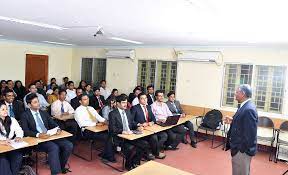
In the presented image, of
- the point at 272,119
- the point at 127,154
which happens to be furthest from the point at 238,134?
the point at 272,119

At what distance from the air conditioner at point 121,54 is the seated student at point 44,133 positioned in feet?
14.9

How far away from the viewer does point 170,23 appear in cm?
402

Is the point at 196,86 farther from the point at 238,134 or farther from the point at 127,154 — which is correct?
the point at 238,134

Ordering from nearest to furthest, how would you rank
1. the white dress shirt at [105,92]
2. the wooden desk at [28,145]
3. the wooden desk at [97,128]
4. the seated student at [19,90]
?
the wooden desk at [28,145] → the wooden desk at [97,128] → the seated student at [19,90] → the white dress shirt at [105,92]

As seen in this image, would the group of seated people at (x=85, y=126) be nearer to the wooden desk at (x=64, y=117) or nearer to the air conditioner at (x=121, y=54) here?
the wooden desk at (x=64, y=117)

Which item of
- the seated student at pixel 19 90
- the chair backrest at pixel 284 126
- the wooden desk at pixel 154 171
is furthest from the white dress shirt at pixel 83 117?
the chair backrest at pixel 284 126

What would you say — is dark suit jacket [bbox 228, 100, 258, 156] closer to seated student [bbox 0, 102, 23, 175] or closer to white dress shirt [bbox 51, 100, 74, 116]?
seated student [bbox 0, 102, 23, 175]

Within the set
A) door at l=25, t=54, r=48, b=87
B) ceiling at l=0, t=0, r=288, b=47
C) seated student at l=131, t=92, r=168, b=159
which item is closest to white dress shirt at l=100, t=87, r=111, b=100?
door at l=25, t=54, r=48, b=87

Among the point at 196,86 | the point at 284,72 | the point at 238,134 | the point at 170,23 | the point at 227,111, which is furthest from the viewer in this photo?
the point at 196,86

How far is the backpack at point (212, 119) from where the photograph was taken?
21.6 feet

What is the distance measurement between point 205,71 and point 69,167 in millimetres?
4467

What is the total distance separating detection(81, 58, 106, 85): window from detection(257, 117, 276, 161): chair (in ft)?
→ 19.4

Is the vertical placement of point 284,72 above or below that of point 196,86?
above

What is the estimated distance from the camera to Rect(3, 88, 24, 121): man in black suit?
5.30 metres
